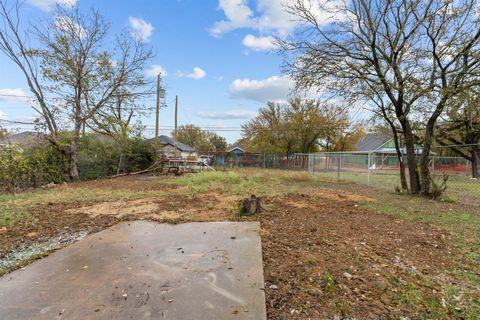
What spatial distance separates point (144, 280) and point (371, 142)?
110 ft

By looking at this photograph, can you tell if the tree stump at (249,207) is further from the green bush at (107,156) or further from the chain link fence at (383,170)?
the green bush at (107,156)

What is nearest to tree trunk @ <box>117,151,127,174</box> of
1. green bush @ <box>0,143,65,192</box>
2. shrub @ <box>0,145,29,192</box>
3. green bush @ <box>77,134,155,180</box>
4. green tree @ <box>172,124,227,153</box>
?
green bush @ <box>77,134,155,180</box>

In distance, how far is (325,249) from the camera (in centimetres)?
344

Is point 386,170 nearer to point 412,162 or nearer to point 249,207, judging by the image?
point 412,162

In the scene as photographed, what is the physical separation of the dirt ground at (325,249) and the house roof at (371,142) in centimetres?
2566

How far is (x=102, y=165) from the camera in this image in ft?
49.7

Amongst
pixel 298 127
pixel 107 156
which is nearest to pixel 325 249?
pixel 107 156

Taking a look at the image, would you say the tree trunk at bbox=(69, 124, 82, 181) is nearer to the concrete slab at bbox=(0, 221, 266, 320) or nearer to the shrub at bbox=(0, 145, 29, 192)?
the shrub at bbox=(0, 145, 29, 192)

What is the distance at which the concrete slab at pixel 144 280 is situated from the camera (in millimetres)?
2215

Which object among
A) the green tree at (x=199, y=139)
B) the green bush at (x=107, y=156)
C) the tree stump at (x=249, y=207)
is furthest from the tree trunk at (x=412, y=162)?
the green tree at (x=199, y=139)

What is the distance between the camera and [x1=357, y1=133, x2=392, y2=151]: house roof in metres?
29.5

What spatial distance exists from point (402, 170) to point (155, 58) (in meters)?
12.4

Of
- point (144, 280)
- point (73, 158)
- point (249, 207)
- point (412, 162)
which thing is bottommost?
point (144, 280)

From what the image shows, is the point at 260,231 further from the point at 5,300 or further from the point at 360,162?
the point at 360,162
